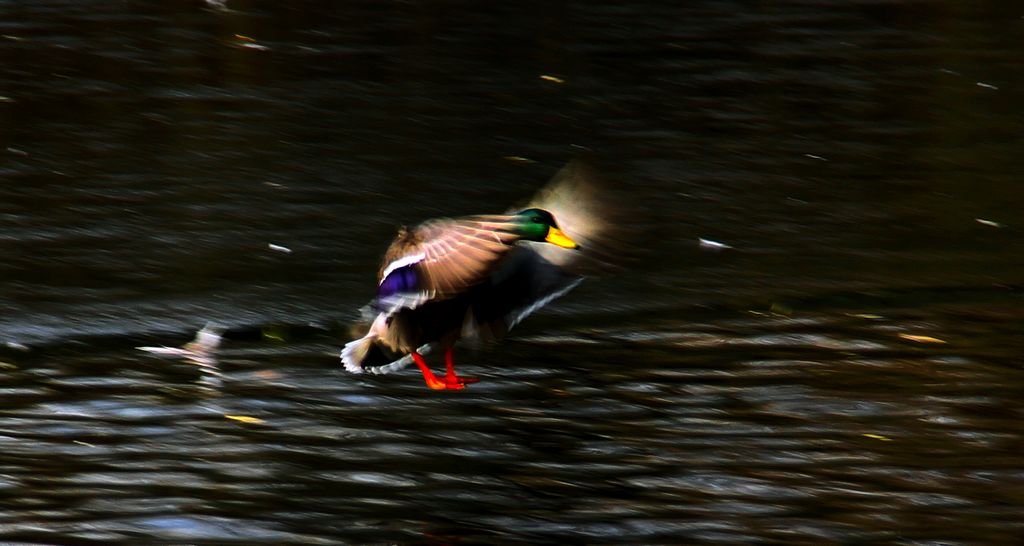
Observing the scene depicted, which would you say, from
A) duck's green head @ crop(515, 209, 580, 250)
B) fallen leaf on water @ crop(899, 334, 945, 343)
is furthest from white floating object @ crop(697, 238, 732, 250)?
duck's green head @ crop(515, 209, 580, 250)

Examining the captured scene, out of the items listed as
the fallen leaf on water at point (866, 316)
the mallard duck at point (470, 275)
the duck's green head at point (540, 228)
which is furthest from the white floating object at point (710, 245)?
the duck's green head at point (540, 228)

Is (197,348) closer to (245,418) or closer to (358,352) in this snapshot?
(245,418)

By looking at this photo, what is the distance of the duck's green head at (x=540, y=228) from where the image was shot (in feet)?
15.9

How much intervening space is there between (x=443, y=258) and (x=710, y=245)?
9.66ft

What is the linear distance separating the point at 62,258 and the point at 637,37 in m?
5.44

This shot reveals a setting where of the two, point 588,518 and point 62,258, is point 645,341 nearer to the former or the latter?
point 588,518

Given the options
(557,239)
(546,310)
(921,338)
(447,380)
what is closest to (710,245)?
(546,310)

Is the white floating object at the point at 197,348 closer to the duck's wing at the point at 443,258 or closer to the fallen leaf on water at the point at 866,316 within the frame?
the duck's wing at the point at 443,258

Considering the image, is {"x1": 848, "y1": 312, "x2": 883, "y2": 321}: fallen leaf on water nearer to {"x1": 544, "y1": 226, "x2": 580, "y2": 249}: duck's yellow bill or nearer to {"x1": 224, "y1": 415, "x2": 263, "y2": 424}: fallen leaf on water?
{"x1": 544, "y1": 226, "x2": 580, "y2": 249}: duck's yellow bill

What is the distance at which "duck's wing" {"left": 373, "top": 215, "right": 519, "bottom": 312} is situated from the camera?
4.75m

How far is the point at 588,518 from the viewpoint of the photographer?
4695 millimetres

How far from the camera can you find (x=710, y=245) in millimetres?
7527

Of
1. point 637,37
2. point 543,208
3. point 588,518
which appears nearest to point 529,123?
point 637,37

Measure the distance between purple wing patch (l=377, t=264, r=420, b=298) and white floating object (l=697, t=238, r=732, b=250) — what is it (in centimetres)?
286
